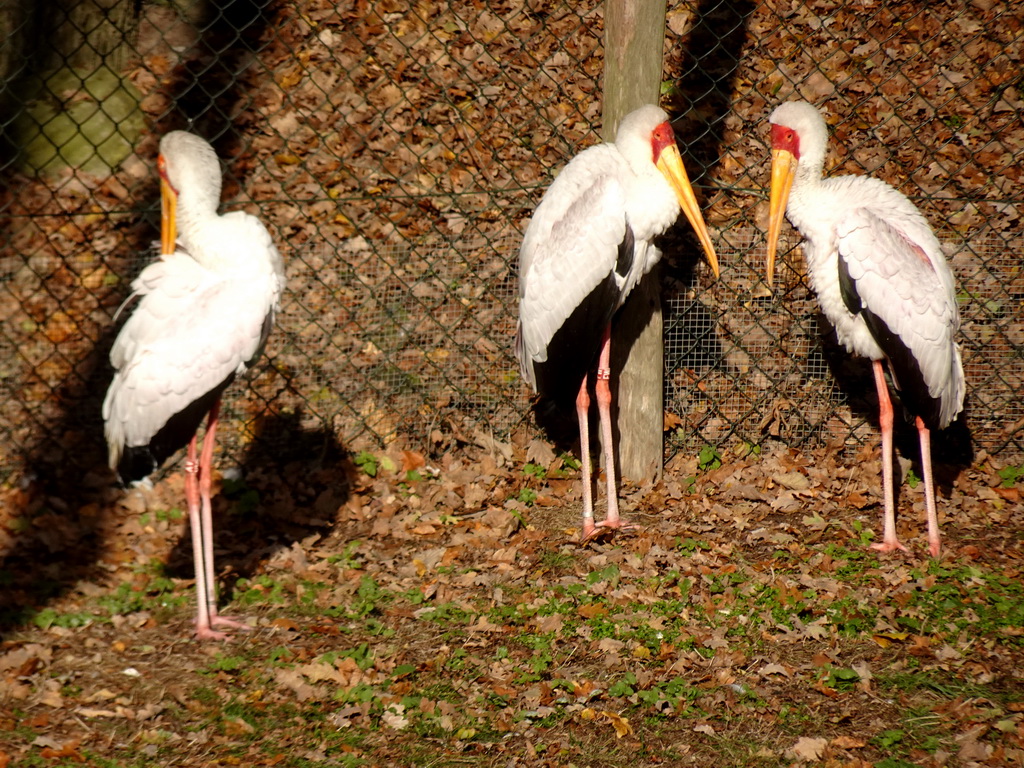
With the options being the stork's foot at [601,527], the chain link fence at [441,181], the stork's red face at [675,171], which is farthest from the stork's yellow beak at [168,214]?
the stork's foot at [601,527]

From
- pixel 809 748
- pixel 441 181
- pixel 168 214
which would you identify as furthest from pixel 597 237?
pixel 809 748

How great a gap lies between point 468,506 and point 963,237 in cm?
280

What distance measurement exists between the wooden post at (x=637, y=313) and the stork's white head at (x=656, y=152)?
0.22 m

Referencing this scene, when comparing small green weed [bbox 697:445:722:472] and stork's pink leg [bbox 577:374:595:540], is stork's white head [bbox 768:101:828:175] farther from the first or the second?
small green weed [bbox 697:445:722:472]

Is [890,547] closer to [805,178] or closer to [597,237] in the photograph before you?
[805,178]

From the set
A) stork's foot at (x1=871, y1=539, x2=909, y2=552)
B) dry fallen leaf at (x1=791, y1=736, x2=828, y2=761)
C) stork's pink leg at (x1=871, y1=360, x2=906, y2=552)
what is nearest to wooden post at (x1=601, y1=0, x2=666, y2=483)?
stork's pink leg at (x1=871, y1=360, x2=906, y2=552)

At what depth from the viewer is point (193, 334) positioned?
3.91 metres

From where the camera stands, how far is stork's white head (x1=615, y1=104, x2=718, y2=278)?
13.7 feet

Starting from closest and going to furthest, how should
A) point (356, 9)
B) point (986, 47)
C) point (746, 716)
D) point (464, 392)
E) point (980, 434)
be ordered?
point (746, 716) < point (980, 434) < point (464, 392) < point (986, 47) < point (356, 9)

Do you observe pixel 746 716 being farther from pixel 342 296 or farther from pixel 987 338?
pixel 342 296

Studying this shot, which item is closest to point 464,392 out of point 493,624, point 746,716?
point 493,624

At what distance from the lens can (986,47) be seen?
5980 mm

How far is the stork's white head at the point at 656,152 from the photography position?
418cm

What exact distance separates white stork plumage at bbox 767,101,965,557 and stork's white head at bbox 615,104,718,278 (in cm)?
37
